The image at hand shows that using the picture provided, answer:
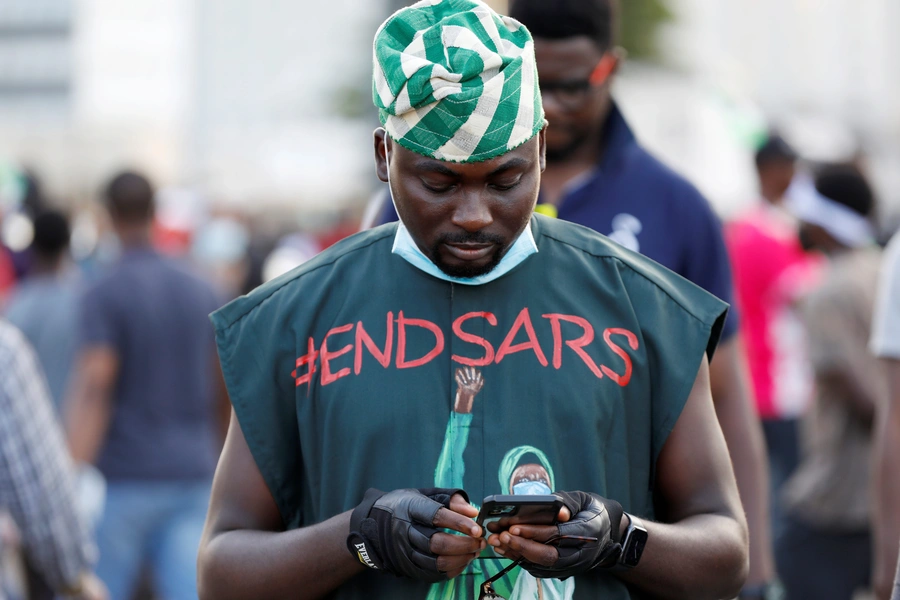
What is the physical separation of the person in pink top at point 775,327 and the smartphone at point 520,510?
5.19 m

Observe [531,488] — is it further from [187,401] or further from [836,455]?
[187,401]

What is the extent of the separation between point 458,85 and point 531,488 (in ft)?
2.24

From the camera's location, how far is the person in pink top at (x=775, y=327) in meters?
7.31

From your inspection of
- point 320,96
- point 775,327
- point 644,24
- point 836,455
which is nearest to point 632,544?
point 836,455

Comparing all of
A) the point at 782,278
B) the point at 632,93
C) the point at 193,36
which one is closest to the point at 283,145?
the point at 632,93

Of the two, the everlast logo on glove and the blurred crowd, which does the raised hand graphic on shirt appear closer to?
the everlast logo on glove

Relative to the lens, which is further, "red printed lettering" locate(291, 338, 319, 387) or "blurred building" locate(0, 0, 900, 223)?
"blurred building" locate(0, 0, 900, 223)

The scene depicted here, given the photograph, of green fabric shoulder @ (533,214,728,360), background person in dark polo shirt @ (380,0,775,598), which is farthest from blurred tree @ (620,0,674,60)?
green fabric shoulder @ (533,214,728,360)

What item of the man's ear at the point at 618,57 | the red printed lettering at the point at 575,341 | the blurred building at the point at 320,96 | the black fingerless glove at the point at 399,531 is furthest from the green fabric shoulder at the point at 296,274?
the blurred building at the point at 320,96

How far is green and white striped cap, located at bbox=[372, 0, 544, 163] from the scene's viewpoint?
6.99 ft

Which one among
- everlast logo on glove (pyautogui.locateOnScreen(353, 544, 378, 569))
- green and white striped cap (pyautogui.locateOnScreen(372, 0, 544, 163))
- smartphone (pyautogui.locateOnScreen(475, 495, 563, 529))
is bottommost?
everlast logo on glove (pyautogui.locateOnScreen(353, 544, 378, 569))

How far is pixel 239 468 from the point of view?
92.0 inches

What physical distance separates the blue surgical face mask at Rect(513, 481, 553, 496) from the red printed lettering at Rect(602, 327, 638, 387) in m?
0.23

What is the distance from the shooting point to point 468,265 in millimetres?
2242
